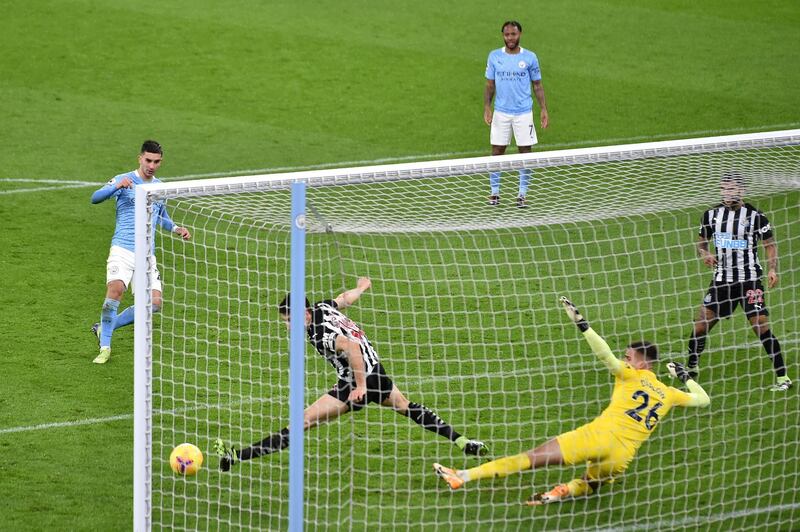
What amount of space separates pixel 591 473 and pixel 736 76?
11835 millimetres

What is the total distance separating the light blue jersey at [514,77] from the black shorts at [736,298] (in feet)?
15.8

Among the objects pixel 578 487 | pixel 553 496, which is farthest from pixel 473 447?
pixel 578 487

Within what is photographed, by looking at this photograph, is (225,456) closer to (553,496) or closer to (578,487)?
(553,496)

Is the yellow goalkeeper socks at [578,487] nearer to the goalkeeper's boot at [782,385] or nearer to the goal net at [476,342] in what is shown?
the goal net at [476,342]

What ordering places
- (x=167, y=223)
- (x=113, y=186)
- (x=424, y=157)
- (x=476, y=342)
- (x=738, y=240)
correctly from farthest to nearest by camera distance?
1. (x=424, y=157)
2. (x=476, y=342)
3. (x=167, y=223)
4. (x=113, y=186)
5. (x=738, y=240)

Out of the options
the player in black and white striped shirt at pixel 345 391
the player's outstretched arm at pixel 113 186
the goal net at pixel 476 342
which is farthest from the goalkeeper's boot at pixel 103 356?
the player in black and white striped shirt at pixel 345 391

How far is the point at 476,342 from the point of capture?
11.6 m

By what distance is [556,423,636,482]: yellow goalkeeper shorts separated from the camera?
8961mm

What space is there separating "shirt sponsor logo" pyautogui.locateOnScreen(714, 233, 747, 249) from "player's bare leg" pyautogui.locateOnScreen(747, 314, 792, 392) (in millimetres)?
566

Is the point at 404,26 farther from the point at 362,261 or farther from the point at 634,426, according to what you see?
the point at 634,426

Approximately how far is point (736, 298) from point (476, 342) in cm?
222

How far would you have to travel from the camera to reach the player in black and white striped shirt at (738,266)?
35.2ft

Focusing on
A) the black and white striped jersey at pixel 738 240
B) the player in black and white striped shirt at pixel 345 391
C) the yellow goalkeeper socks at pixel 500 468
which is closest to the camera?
the yellow goalkeeper socks at pixel 500 468

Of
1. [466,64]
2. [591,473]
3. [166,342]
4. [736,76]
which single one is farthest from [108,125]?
[591,473]
